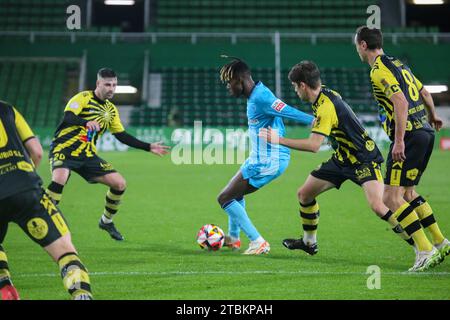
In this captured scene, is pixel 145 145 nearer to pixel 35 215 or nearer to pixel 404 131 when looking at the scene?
pixel 404 131

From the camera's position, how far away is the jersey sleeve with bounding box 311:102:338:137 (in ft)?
24.9

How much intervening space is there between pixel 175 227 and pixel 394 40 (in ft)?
84.2

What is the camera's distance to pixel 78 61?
35250 mm

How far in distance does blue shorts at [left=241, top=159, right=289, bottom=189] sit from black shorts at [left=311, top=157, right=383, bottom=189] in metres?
0.68

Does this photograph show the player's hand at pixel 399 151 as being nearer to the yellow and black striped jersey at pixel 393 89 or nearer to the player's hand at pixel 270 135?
the yellow and black striped jersey at pixel 393 89

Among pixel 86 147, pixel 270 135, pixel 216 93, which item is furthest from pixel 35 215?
pixel 216 93

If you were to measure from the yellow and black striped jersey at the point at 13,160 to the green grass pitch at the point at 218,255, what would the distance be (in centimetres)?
125

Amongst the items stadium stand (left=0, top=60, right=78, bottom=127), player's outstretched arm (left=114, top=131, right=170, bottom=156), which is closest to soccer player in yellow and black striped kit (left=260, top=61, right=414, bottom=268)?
player's outstretched arm (left=114, top=131, right=170, bottom=156)

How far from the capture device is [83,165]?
33.6ft

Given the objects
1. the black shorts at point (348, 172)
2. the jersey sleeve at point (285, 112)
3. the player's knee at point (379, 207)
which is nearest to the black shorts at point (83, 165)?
the jersey sleeve at point (285, 112)

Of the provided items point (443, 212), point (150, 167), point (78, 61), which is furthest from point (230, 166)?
point (78, 61)

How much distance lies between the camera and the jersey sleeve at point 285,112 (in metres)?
8.38

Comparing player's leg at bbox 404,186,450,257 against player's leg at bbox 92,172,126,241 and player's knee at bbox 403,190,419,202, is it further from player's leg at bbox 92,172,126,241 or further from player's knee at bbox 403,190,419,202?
player's leg at bbox 92,172,126,241
